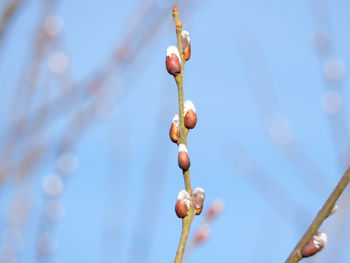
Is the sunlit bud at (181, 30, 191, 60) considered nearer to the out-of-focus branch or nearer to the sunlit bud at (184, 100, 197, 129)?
the sunlit bud at (184, 100, 197, 129)

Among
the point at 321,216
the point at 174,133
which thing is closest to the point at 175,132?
the point at 174,133

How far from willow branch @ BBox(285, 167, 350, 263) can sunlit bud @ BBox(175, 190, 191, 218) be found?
188 millimetres

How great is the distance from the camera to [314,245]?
90 centimetres

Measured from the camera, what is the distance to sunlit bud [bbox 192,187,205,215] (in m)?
0.87

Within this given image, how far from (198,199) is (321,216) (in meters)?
0.20

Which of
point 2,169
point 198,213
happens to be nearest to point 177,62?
point 198,213

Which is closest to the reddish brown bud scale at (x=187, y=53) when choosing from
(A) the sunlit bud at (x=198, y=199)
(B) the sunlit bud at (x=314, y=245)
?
(A) the sunlit bud at (x=198, y=199)

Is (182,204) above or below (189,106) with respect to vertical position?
below

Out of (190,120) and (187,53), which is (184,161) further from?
(187,53)

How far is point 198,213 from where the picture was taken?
0.88 m

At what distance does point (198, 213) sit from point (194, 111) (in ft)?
0.59

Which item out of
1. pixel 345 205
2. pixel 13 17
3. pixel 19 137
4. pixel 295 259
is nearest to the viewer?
pixel 295 259

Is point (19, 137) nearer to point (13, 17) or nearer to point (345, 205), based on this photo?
point (13, 17)

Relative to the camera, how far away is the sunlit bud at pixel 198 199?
0.87 m
